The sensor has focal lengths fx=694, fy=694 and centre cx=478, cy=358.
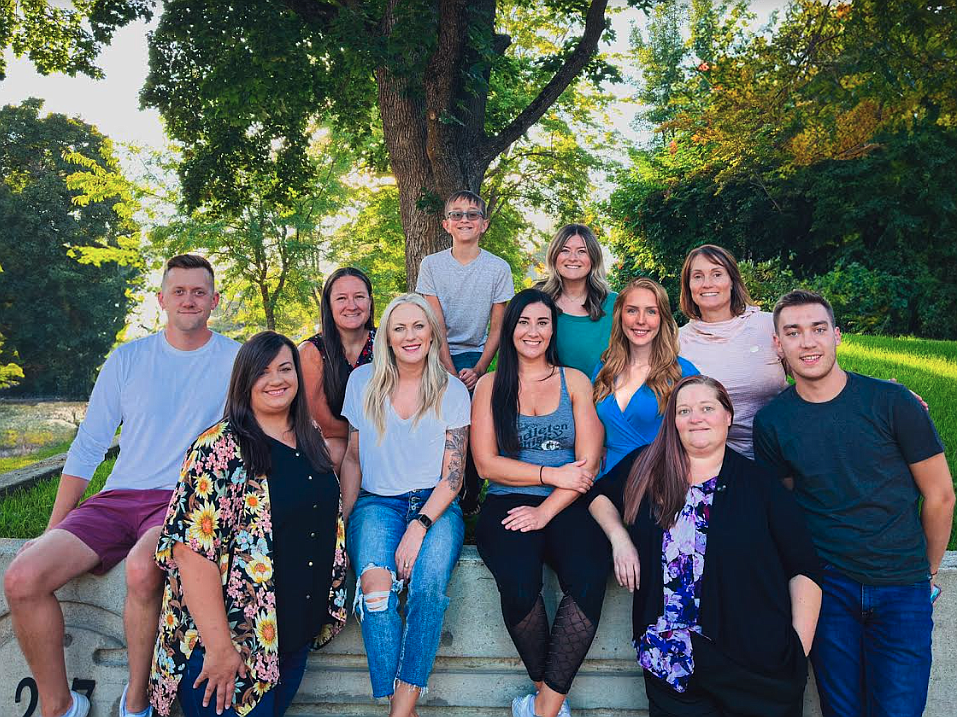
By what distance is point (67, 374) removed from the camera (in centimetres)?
2814

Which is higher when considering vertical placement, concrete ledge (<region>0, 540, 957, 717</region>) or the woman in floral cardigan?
the woman in floral cardigan

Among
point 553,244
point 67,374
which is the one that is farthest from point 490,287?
point 67,374

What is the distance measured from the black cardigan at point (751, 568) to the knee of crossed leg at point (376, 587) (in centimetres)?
111

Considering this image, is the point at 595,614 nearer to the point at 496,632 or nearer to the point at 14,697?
the point at 496,632

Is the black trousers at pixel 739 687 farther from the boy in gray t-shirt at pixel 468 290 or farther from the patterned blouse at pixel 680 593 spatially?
the boy in gray t-shirt at pixel 468 290

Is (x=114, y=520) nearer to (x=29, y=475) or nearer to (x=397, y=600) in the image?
(x=397, y=600)

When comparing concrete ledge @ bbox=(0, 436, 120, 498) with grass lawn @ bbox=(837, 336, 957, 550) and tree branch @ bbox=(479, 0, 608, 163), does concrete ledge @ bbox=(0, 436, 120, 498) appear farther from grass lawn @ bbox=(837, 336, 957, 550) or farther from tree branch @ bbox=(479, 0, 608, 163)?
grass lawn @ bbox=(837, 336, 957, 550)

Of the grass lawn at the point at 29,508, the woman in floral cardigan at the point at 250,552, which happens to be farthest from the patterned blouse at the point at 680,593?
the grass lawn at the point at 29,508

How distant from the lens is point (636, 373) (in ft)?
12.1

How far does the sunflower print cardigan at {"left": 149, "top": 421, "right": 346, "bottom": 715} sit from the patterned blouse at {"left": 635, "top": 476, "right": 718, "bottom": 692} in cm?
155

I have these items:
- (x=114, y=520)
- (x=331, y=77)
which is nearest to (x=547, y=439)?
(x=114, y=520)

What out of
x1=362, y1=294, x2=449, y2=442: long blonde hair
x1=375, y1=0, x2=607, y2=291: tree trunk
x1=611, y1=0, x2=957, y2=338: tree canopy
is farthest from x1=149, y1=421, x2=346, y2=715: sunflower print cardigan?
x1=611, y1=0, x2=957, y2=338: tree canopy

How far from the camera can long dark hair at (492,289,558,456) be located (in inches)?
137

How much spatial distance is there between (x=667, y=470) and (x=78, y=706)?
2877mm
